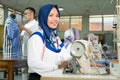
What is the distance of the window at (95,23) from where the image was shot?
16.0 meters

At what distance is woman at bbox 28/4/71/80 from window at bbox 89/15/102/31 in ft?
46.1

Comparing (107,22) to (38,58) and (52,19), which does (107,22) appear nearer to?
(52,19)

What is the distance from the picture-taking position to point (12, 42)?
3900 mm

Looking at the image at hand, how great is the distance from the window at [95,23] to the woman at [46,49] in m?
14.1

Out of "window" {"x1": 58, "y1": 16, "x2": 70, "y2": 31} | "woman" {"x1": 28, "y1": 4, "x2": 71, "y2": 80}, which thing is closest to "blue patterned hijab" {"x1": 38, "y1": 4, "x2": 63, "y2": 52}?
"woman" {"x1": 28, "y1": 4, "x2": 71, "y2": 80}

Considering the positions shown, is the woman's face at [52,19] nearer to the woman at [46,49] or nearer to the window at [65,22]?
the woman at [46,49]

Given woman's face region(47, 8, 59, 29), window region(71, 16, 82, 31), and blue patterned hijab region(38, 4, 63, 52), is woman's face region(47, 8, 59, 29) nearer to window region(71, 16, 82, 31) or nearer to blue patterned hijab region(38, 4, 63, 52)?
blue patterned hijab region(38, 4, 63, 52)

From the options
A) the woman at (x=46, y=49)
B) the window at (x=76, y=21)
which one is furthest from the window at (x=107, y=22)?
the woman at (x=46, y=49)

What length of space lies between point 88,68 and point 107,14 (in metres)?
13.9

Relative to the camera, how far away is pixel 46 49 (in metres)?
1.96

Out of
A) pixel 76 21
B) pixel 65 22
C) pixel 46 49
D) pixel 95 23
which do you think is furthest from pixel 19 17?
pixel 46 49

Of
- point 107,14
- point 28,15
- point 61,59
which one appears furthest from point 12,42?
point 107,14

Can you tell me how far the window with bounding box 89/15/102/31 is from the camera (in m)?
16.0

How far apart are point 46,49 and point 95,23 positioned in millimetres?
14510
